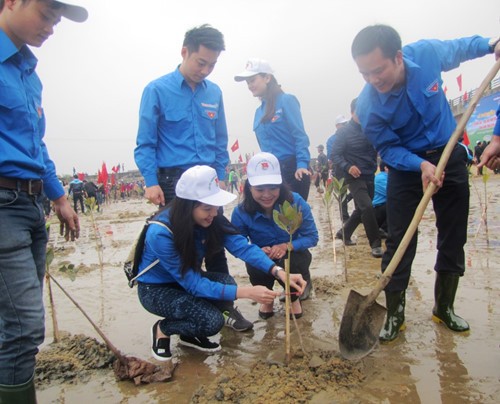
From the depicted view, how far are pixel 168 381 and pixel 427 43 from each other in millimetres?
2559

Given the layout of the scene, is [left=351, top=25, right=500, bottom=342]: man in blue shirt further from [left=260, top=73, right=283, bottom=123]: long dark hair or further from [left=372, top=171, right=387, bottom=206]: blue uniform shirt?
[left=372, top=171, right=387, bottom=206]: blue uniform shirt

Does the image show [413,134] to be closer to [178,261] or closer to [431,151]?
[431,151]

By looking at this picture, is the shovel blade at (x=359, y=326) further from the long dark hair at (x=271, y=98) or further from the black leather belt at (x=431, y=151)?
the long dark hair at (x=271, y=98)

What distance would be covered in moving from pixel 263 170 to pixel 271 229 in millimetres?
522

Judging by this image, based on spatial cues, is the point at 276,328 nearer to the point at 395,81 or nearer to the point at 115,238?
the point at 395,81

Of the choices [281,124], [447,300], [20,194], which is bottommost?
[447,300]

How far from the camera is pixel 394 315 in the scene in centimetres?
257

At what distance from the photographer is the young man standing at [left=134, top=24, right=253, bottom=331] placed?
2895 mm

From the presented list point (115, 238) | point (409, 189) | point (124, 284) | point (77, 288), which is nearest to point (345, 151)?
point (409, 189)

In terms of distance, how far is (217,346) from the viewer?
2689 mm

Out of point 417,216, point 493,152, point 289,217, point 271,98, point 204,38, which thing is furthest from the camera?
point 271,98

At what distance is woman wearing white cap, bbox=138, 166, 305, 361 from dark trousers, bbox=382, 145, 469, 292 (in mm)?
693

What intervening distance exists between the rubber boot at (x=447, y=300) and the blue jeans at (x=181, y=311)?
4.81 ft

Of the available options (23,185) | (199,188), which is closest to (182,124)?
(199,188)
